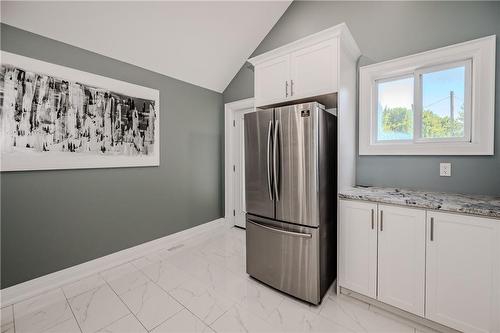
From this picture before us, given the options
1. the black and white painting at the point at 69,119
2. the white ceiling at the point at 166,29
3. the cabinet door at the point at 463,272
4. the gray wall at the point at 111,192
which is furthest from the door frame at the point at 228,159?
the cabinet door at the point at 463,272

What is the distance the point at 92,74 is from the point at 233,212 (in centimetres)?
279

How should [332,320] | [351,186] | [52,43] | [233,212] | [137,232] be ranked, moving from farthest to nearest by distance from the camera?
[233,212]
[137,232]
[351,186]
[52,43]
[332,320]

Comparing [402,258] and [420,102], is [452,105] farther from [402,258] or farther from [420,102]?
→ [402,258]

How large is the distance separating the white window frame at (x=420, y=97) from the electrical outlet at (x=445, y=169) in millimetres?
108

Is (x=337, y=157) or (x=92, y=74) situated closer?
(x=337, y=157)

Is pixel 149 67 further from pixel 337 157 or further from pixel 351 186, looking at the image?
pixel 351 186

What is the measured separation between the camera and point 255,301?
1.88 metres

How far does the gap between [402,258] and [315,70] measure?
177 cm

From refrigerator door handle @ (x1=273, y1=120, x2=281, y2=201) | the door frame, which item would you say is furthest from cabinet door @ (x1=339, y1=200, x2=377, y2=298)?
the door frame

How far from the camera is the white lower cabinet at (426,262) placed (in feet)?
4.43

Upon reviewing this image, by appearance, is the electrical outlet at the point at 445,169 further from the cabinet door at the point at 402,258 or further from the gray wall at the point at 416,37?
the cabinet door at the point at 402,258

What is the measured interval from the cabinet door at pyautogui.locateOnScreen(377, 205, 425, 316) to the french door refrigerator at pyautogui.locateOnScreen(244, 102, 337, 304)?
44 centimetres

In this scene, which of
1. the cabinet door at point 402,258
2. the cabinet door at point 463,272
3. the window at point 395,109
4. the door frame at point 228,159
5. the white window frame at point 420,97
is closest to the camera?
the cabinet door at point 463,272

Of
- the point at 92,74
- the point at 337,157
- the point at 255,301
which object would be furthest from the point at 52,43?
the point at 255,301
